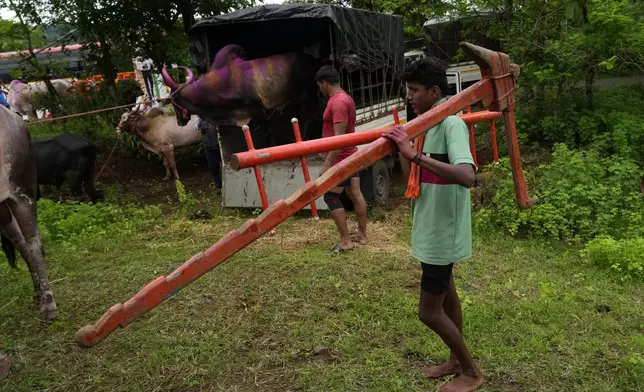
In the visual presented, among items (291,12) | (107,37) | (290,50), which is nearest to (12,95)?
(107,37)

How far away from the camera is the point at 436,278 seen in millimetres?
2584

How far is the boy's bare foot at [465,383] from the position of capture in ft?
9.00

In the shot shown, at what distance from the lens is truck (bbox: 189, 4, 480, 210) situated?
22.1ft

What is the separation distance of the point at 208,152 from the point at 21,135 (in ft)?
13.4

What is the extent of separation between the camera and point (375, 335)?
349 centimetres

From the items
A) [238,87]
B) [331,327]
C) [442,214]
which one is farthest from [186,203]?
[442,214]

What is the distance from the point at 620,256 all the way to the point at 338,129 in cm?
264

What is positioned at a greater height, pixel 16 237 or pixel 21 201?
pixel 21 201

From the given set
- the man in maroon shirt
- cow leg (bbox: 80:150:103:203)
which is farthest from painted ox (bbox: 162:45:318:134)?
the man in maroon shirt

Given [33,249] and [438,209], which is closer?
[438,209]

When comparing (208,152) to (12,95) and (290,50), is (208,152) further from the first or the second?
(12,95)

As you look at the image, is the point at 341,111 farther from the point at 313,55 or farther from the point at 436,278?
the point at 313,55

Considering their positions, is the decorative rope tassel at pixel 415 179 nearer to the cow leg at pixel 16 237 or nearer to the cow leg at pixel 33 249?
the cow leg at pixel 33 249

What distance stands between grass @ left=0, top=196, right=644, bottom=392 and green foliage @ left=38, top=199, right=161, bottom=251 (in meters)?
1.17
